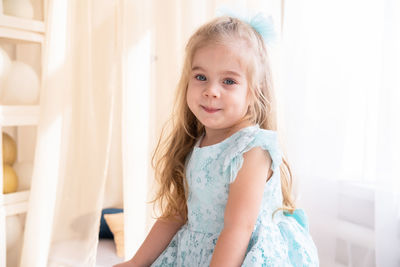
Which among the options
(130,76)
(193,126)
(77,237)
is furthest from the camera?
(77,237)

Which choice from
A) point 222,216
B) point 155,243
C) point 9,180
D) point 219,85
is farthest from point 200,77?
point 9,180

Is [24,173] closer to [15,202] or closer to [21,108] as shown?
[15,202]

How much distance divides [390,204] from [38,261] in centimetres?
142

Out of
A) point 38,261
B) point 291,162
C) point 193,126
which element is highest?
point 193,126

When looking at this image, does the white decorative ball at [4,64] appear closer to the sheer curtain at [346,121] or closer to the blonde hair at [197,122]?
the blonde hair at [197,122]

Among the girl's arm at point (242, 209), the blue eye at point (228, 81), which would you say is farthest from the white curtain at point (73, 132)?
the girl's arm at point (242, 209)

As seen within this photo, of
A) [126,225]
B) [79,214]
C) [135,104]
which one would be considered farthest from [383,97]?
[79,214]

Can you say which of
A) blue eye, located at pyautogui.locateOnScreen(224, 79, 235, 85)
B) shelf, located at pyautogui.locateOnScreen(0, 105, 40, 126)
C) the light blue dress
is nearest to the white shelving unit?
shelf, located at pyautogui.locateOnScreen(0, 105, 40, 126)

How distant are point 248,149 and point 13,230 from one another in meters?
1.30

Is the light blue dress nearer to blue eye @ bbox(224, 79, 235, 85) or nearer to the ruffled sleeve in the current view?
the ruffled sleeve

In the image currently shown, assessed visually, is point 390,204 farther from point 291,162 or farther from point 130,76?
point 130,76

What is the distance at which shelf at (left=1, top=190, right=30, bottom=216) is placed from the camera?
5.72ft

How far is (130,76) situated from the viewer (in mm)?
1796

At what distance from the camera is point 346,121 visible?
146cm
